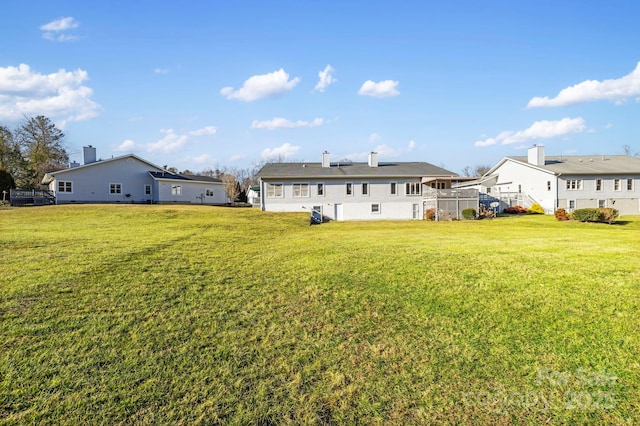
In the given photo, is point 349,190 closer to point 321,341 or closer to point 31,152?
point 321,341

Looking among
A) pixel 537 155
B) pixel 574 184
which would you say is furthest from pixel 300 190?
pixel 574 184

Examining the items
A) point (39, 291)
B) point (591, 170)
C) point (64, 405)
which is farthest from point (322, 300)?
point (591, 170)

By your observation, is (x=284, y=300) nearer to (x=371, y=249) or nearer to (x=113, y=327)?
(x=113, y=327)

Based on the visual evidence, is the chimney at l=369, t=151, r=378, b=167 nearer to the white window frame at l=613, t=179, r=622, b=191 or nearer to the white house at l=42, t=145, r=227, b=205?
the white house at l=42, t=145, r=227, b=205

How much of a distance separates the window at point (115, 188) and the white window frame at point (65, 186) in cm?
311

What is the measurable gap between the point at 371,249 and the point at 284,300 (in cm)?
491

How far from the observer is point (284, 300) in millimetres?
6070

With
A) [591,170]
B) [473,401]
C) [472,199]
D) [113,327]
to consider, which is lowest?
[473,401]

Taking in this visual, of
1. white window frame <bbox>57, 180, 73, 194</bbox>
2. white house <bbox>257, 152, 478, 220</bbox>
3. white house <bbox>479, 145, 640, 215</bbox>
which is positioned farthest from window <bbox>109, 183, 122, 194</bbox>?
white house <bbox>479, 145, 640, 215</bbox>

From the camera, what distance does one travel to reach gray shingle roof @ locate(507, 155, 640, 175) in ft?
102

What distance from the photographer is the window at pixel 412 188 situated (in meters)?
29.9

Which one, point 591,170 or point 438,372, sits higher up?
point 591,170

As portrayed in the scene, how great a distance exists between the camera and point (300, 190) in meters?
29.0

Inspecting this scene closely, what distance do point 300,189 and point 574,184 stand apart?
25.4 meters
